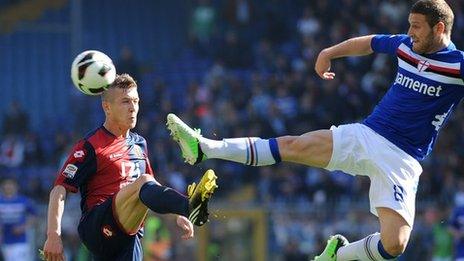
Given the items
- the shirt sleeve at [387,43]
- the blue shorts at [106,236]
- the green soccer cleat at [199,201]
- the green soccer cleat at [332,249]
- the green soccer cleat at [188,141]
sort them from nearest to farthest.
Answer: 1. the green soccer cleat at [199,201]
2. the green soccer cleat at [188,141]
3. the blue shorts at [106,236]
4. the shirt sleeve at [387,43]
5. the green soccer cleat at [332,249]

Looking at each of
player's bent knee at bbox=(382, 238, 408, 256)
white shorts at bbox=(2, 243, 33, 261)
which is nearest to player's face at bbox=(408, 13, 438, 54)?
player's bent knee at bbox=(382, 238, 408, 256)

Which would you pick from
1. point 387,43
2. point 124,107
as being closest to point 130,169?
point 124,107

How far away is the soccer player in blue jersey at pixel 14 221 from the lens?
61.6 feet

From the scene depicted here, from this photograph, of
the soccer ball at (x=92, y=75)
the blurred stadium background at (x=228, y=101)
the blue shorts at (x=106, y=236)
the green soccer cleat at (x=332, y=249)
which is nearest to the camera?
the blue shorts at (x=106, y=236)

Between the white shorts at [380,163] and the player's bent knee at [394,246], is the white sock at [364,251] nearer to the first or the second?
the player's bent knee at [394,246]

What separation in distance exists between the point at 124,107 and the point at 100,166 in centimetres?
55

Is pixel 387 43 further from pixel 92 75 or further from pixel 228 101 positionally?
pixel 228 101

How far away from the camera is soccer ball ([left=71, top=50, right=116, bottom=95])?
380 inches

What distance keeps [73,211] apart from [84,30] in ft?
31.2

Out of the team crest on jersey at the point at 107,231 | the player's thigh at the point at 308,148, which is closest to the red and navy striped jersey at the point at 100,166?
the team crest on jersey at the point at 107,231

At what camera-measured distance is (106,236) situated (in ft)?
29.9

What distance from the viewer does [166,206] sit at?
27.9 feet

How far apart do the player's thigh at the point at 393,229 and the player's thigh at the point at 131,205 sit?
1.97 meters

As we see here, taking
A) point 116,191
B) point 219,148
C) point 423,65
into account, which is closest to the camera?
point 219,148
